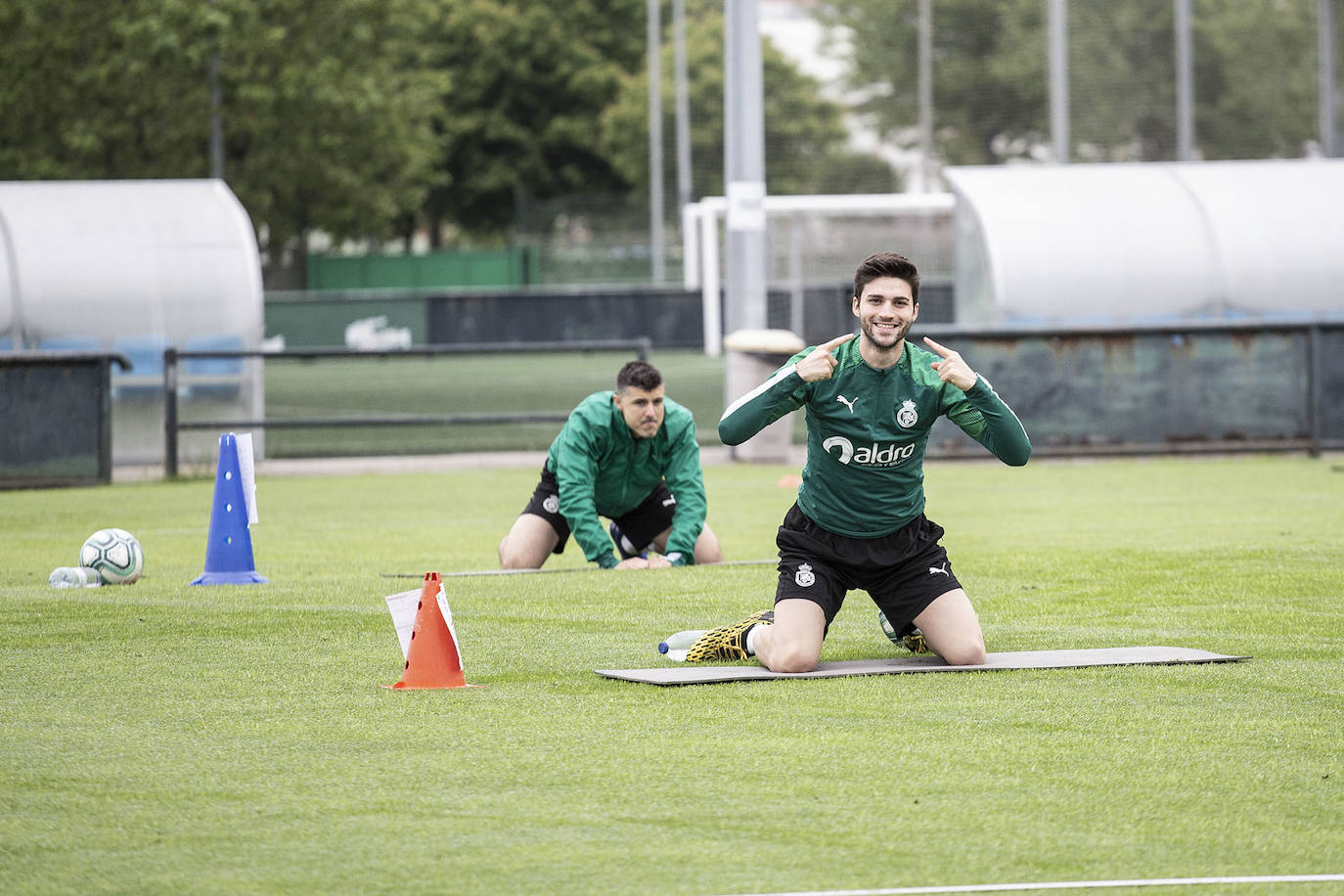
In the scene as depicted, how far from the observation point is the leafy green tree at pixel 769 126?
5734 centimetres

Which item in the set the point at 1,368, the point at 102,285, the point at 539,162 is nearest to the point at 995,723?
the point at 1,368

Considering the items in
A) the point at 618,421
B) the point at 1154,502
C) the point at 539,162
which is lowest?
the point at 1154,502

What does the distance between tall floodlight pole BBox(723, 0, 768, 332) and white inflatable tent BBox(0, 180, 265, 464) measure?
5.12 m

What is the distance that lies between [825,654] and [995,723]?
1.76 m

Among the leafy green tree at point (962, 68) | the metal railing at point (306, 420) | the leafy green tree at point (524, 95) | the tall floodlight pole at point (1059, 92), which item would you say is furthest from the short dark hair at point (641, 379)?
the leafy green tree at point (524, 95)

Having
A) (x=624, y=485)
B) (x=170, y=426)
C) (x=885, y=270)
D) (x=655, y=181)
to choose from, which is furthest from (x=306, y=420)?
(x=655, y=181)

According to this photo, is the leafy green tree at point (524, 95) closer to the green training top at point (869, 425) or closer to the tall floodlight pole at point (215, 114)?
the tall floodlight pole at point (215, 114)

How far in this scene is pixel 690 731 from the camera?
20.6ft

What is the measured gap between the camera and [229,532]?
415 inches

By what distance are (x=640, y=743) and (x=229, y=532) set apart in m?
5.01

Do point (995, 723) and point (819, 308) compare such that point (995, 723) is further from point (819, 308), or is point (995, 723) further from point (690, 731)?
point (819, 308)

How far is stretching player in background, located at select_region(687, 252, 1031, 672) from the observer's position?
23.7 ft

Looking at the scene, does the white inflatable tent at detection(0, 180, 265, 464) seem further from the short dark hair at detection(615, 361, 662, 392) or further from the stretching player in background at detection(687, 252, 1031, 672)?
the stretching player in background at detection(687, 252, 1031, 672)

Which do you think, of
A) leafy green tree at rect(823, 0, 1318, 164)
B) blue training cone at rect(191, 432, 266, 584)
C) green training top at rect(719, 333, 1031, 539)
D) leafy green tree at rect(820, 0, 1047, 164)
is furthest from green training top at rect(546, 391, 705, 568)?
leafy green tree at rect(820, 0, 1047, 164)
